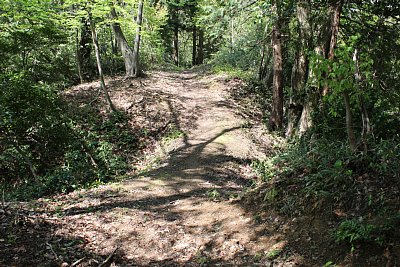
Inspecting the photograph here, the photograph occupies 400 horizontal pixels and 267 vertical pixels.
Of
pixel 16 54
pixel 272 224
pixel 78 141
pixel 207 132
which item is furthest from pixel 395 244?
pixel 16 54

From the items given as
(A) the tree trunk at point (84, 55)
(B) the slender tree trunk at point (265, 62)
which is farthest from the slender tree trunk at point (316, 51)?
(A) the tree trunk at point (84, 55)

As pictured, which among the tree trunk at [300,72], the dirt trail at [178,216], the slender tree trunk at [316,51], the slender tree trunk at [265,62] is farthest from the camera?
the slender tree trunk at [265,62]

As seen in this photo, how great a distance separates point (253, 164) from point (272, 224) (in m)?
4.31

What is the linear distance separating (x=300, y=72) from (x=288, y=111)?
139 cm

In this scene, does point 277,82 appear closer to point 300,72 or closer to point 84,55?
point 300,72

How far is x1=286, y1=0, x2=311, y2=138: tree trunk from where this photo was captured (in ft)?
29.9

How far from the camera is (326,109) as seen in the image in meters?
7.50

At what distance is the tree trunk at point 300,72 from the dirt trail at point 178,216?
1.60m

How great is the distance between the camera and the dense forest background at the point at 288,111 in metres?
4.27

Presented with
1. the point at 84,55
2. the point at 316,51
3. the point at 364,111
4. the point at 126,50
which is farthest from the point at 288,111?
the point at 84,55

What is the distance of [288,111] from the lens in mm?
10703

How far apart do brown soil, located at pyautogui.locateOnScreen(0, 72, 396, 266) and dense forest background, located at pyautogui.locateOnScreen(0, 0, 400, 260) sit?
522 mm

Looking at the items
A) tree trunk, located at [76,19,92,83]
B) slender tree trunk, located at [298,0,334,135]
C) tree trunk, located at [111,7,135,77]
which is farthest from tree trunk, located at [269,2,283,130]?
tree trunk, located at [76,19,92,83]

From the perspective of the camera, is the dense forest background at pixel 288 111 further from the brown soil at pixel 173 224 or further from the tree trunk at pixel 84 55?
the brown soil at pixel 173 224
